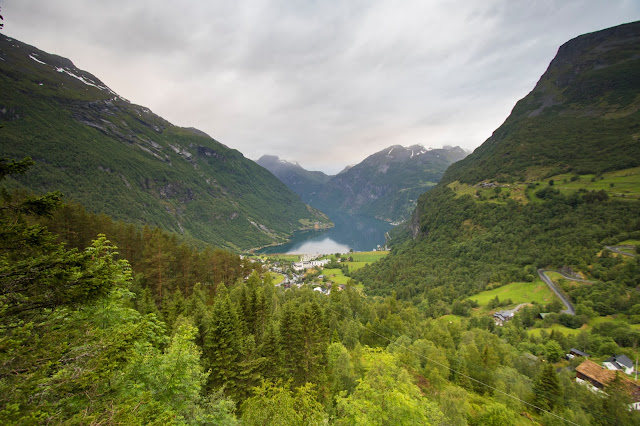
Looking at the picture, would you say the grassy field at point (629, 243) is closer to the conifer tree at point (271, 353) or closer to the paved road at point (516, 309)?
the paved road at point (516, 309)

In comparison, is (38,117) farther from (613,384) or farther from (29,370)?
(613,384)

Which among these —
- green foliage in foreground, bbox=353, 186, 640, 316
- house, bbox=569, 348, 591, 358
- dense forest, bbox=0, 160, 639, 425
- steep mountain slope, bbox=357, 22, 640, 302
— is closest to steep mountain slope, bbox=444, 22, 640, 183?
steep mountain slope, bbox=357, 22, 640, 302

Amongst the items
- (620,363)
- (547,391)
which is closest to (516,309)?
(620,363)

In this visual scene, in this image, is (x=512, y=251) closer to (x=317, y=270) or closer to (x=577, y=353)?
(x=577, y=353)

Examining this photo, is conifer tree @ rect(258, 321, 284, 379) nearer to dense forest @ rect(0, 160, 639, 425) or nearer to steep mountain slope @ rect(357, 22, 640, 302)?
dense forest @ rect(0, 160, 639, 425)

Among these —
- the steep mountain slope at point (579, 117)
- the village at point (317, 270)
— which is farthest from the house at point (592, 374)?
the steep mountain slope at point (579, 117)
